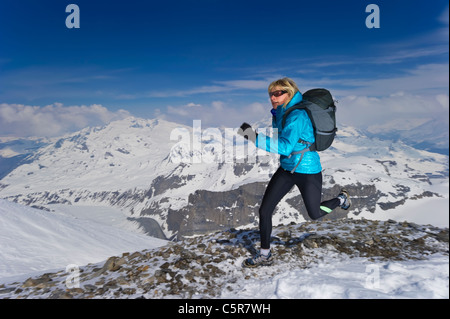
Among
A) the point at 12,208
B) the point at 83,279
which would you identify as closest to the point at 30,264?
the point at 83,279

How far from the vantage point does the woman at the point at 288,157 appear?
652cm

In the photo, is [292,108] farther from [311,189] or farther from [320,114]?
[311,189]

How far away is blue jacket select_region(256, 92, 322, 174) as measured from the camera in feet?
21.2

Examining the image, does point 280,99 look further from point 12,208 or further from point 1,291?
point 12,208

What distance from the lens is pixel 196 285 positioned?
7309 millimetres

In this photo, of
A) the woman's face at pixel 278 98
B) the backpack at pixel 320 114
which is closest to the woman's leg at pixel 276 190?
the backpack at pixel 320 114

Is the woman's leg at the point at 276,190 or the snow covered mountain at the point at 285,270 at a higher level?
the woman's leg at the point at 276,190

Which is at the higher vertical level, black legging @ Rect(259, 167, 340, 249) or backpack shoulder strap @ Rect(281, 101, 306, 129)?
backpack shoulder strap @ Rect(281, 101, 306, 129)

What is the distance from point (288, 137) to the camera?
6527 mm

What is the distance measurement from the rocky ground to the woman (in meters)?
0.96

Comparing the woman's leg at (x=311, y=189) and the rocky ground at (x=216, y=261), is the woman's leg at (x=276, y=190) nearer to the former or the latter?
the woman's leg at (x=311, y=189)

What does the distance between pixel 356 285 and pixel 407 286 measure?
1.05 meters

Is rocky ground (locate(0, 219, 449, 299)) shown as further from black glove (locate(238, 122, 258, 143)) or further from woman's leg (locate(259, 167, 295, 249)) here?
black glove (locate(238, 122, 258, 143))

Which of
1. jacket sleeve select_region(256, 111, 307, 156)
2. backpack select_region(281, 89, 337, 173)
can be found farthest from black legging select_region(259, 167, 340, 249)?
jacket sleeve select_region(256, 111, 307, 156)
